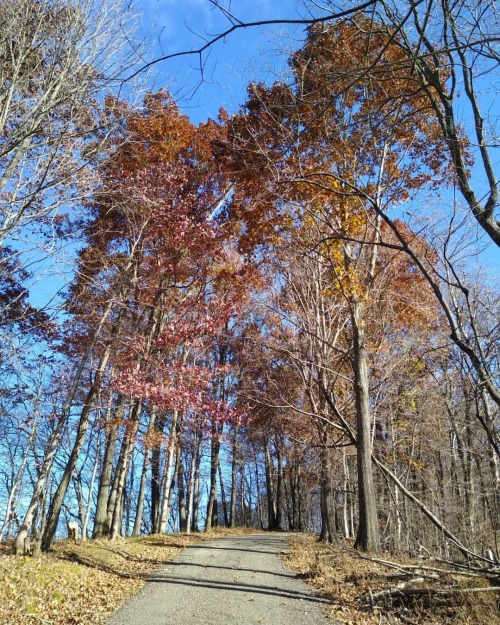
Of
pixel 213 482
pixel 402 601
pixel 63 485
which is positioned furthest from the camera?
pixel 213 482

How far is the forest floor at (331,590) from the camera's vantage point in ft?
16.9

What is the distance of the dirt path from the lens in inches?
223

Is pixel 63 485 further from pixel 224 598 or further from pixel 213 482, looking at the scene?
pixel 213 482

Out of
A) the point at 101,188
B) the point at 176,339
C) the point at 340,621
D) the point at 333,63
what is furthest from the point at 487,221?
the point at 176,339

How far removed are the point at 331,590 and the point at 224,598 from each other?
1676 mm

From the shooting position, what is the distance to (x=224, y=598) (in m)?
6.71

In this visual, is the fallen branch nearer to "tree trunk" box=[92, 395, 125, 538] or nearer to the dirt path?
the dirt path

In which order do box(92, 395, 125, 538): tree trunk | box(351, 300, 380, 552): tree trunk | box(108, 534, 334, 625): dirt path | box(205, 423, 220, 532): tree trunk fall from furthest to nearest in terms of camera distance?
box(205, 423, 220, 532): tree trunk < box(92, 395, 125, 538): tree trunk < box(351, 300, 380, 552): tree trunk < box(108, 534, 334, 625): dirt path

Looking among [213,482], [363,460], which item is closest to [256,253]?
[363,460]

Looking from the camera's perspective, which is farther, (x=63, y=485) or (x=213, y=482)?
(x=213, y=482)

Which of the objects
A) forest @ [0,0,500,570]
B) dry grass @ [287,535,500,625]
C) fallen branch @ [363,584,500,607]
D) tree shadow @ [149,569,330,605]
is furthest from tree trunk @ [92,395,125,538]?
fallen branch @ [363,584,500,607]

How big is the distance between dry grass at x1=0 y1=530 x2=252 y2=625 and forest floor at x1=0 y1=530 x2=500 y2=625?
1cm

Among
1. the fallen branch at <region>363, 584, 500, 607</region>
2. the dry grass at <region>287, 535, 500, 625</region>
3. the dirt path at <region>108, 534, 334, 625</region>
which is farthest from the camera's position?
the dirt path at <region>108, 534, 334, 625</region>

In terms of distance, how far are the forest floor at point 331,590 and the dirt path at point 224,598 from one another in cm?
28
